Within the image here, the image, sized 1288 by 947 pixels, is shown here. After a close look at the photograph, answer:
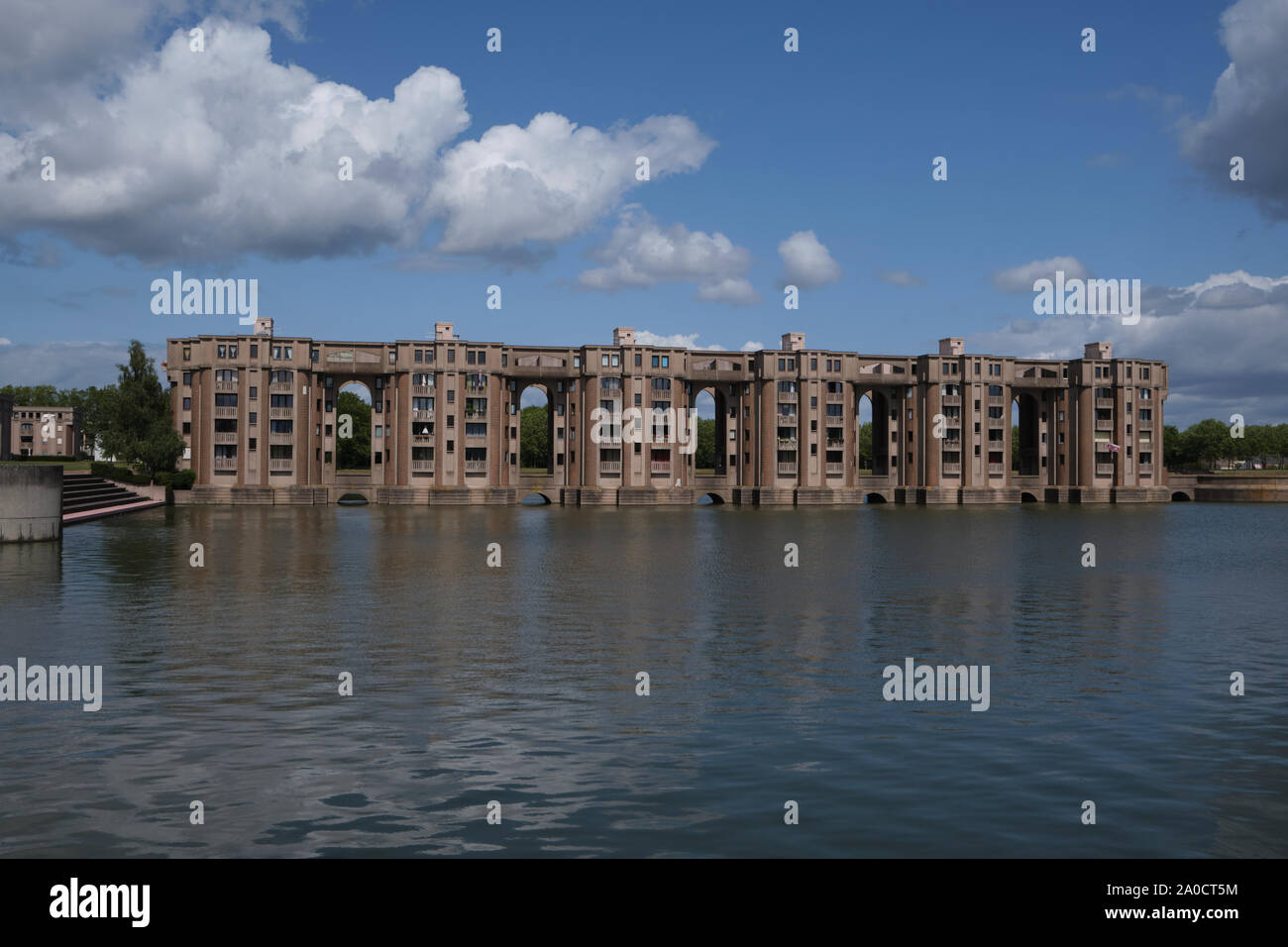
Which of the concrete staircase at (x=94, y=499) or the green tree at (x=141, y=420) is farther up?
the green tree at (x=141, y=420)

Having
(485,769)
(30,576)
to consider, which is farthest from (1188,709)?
(30,576)

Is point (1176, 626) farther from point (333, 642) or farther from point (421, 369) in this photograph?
point (421, 369)

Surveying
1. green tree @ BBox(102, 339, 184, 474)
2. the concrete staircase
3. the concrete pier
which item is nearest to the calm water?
the concrete pier

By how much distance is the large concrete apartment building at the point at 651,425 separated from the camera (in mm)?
135875

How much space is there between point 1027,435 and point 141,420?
5266 inches

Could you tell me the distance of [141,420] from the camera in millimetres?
123188

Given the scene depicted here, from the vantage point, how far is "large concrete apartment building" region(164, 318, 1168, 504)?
136 meters

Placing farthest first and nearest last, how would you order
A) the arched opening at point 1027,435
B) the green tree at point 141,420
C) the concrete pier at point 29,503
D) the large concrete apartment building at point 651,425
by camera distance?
the arched opening at point 1027,435 → the large concrete apartment building at point 651,425 → the green tree at point 141,420 → the concrete pier at point 29,503

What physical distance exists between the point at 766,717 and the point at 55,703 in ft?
40.5

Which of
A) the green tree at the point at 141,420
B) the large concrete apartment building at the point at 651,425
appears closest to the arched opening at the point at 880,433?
the large concrete apartment building at the point at 651,425

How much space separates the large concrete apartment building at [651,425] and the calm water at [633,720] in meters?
98.7

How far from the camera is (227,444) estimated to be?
441ft

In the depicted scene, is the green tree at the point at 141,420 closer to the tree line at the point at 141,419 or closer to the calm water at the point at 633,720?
the tree line at the point at 141,419

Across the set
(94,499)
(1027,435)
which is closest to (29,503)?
(94,499)
